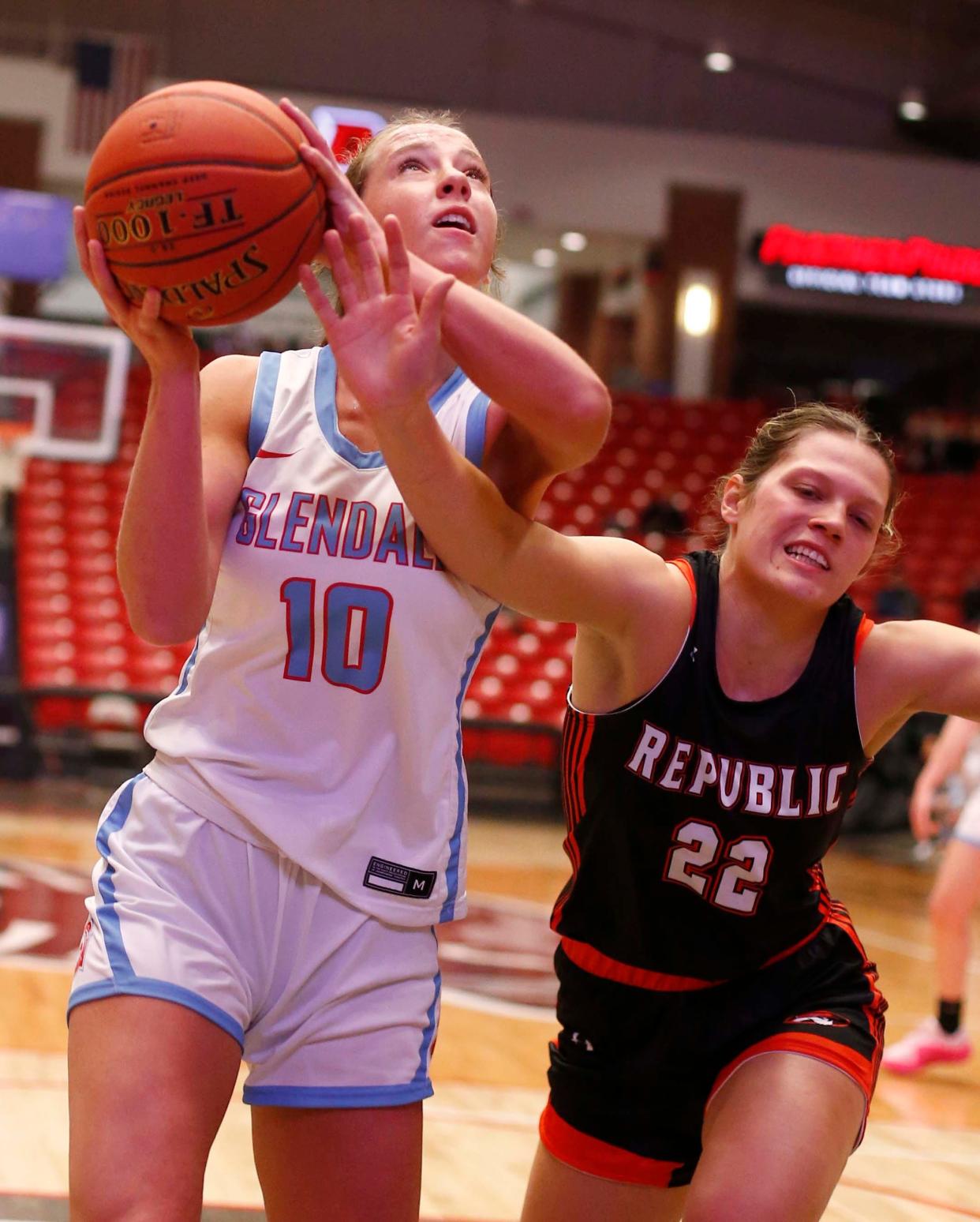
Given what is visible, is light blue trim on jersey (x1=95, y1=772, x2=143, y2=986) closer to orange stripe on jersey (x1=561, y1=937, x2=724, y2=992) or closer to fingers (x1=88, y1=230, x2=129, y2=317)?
fingers (x1=88, y1=230, x2=129, y2=317)

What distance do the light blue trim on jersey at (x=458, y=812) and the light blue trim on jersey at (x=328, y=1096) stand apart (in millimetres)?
252

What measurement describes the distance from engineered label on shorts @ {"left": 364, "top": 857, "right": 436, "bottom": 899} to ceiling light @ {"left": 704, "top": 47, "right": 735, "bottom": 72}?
16565 mm

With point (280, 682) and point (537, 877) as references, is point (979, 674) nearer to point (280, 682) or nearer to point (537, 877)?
point (280, 682)

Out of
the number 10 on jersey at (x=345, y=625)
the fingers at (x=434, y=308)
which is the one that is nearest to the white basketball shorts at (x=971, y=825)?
the number 10 on jersey at (x=345, y=625)

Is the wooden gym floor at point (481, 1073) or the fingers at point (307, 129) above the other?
the fingers at point (307, 129)

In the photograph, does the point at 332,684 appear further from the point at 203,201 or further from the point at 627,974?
the point at 627,974

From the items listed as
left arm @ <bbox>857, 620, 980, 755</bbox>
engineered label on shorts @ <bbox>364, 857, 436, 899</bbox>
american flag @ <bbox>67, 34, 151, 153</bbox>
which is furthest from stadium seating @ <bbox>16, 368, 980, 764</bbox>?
engineered label on shorts @ <bbox>364, 857, 436, 899</bbox>

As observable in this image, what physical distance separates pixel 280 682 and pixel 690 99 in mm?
16804

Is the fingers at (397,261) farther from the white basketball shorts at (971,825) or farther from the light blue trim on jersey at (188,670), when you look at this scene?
the white basketball shorts at (971,825)

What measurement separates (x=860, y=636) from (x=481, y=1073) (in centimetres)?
289

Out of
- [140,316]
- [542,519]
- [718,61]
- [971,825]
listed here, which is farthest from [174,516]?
[718,61]

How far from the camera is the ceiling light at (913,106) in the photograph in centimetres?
1739

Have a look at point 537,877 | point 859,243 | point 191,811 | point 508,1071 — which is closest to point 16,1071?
point 508,1071

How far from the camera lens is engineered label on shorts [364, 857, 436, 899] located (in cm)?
209
